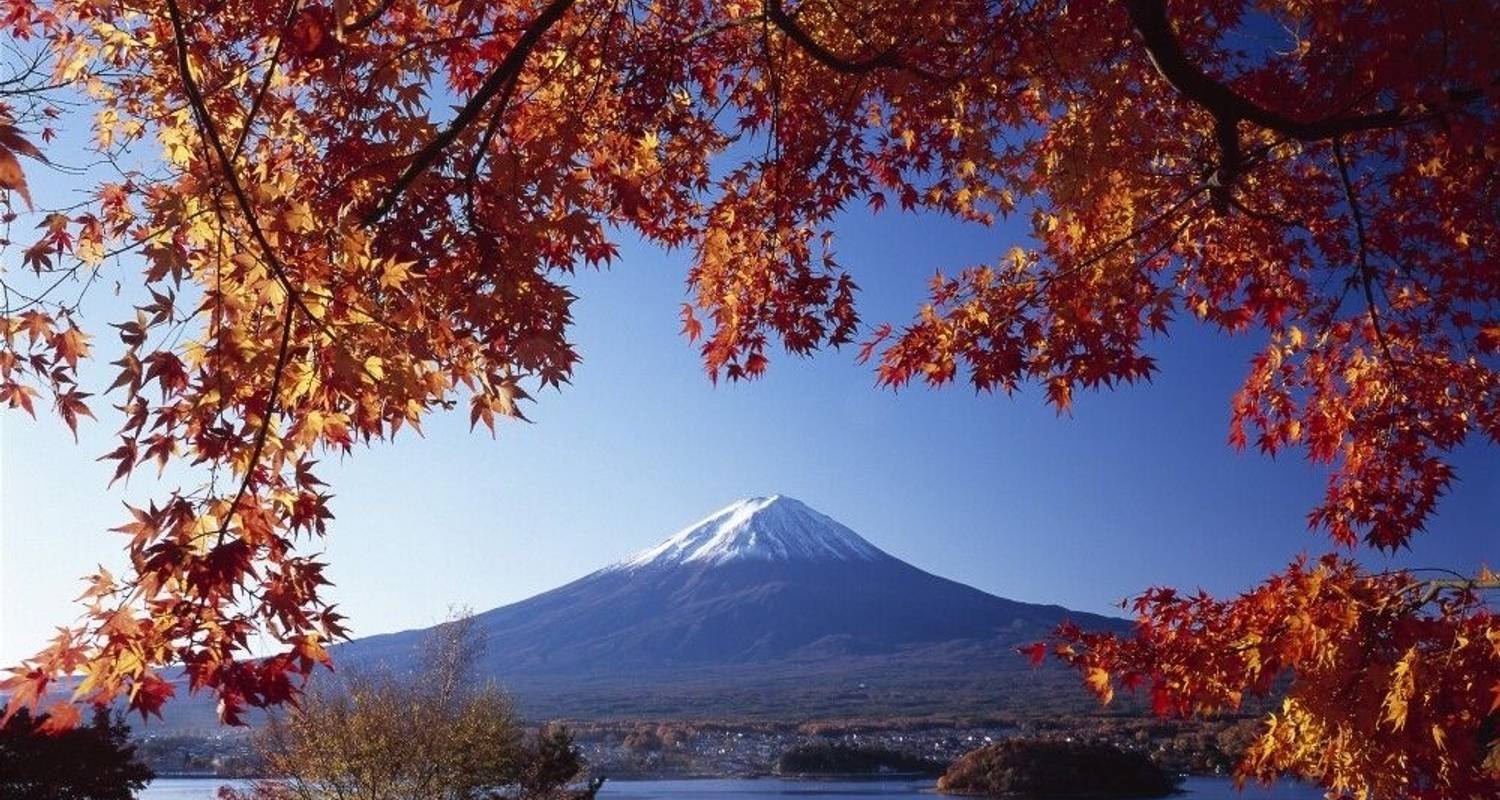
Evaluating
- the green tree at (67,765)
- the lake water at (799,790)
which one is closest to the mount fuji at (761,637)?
the lake water at (799,790)

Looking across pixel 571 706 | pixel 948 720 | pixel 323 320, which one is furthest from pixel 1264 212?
pixel 571 706

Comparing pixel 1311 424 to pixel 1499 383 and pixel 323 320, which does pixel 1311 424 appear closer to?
pixel 1499 383

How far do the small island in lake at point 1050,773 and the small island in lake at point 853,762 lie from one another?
1315cm

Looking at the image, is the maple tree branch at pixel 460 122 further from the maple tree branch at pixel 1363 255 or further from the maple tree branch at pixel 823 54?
the maple tree branch at pixel 1363 255

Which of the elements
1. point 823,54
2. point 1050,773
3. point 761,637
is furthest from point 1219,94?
point 761,637

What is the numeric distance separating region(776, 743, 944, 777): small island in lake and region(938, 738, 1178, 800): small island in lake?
13.2m

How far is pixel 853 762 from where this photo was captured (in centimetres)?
4331

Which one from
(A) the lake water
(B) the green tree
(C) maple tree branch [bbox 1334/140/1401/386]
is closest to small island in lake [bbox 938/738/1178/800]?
(A) the lake water

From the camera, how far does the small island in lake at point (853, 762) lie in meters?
42.8

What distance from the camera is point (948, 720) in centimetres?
5609

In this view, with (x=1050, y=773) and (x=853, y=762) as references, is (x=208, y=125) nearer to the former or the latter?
(x=1050, y=773)

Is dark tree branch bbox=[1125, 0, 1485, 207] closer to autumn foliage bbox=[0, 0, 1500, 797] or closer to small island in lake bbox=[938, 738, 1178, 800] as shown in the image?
autumn foliage bbox=[0, 0, 1500, 797]

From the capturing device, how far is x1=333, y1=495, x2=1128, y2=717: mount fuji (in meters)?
73.4

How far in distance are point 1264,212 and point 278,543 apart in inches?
168
